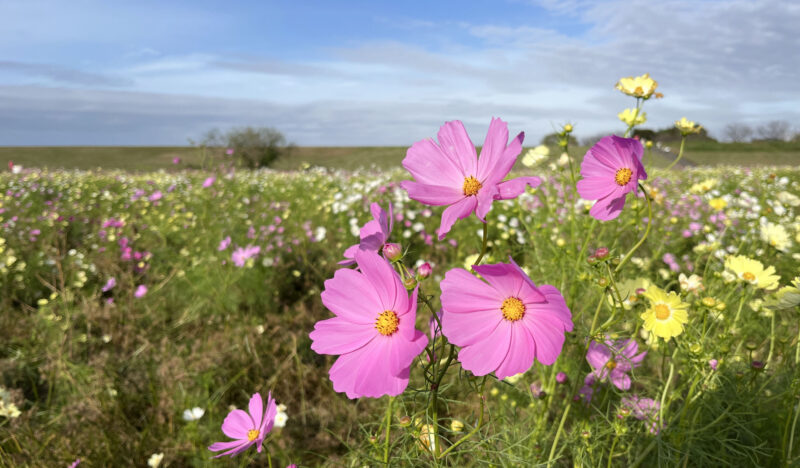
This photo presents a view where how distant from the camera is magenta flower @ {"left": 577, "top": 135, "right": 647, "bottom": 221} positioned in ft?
2.33

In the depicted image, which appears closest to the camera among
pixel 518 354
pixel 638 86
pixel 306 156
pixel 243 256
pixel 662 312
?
pixel 518 354

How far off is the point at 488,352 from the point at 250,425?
0.59m

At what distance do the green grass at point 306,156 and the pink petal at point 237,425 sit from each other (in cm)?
2103

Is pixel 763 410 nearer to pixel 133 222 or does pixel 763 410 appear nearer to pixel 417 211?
pixel 417 211

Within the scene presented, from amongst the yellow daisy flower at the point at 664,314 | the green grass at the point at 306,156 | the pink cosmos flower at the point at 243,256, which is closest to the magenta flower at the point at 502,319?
the yellow daisy flower at the point at 664,314

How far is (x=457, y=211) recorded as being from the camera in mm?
642

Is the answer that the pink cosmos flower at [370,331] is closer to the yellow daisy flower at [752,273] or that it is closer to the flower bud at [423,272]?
the flower bud at [423,272]

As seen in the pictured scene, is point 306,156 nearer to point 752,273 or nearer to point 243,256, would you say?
point 243,256

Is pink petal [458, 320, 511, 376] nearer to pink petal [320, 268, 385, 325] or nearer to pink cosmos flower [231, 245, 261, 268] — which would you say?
pink petal [320, 268, 385, 325]

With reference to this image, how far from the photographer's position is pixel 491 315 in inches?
24.0

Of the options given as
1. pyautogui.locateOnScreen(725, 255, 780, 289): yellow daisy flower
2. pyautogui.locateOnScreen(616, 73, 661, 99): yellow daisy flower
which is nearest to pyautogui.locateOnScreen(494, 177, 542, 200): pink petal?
pyautogui.locateOnScreen(725, 255, 780, 289): yellow daisy flower

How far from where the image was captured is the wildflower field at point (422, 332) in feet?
2.03

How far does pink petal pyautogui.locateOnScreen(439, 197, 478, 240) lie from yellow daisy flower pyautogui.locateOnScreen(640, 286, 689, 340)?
0.44 meters

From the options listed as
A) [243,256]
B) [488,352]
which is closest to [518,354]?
[488,352]
